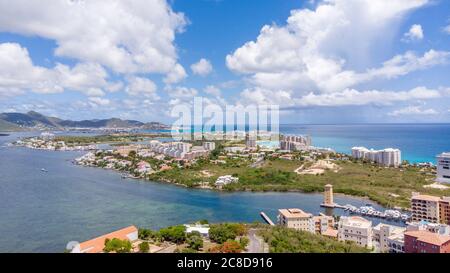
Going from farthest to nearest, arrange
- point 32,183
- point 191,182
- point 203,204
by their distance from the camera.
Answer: point 191,182
point 32,183
point 203,204

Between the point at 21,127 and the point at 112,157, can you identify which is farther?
the point at 21,127

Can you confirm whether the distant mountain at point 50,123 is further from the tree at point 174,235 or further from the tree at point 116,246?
the tree at point 116,246

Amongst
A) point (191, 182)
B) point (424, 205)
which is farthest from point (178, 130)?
point (424, 205)

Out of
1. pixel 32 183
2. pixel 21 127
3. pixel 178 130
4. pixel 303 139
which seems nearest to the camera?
pixel 32 183

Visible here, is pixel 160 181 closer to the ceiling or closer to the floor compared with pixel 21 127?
closer to the floor

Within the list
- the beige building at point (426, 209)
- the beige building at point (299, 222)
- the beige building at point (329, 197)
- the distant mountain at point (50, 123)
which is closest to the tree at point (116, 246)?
the beige building at point (299, 222)

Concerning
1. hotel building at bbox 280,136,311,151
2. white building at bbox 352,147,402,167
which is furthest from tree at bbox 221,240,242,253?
hotel building at bbox 280,136,311,151

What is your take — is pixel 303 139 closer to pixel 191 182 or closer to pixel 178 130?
pixel 191 182

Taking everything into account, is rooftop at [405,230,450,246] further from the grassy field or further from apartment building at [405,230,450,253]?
the grassy field
